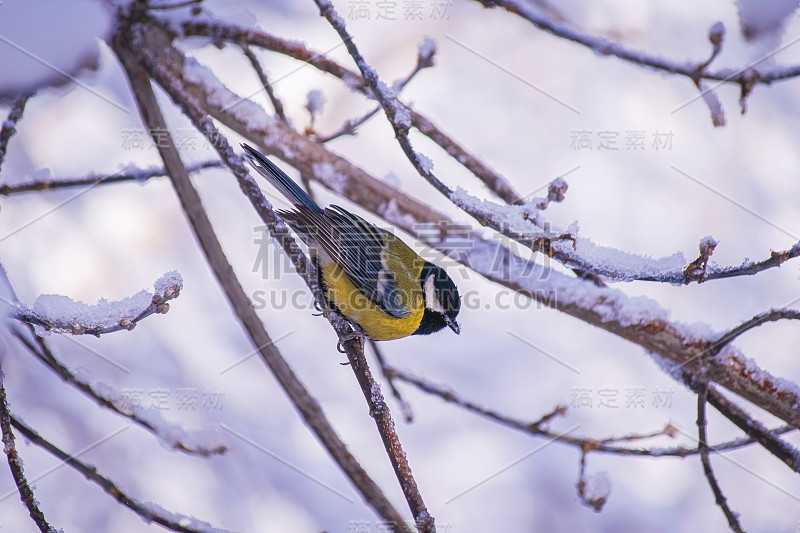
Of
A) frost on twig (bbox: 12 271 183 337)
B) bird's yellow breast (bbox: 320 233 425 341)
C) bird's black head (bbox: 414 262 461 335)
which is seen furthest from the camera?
bird's black head (bbox: 414 262 461 335)

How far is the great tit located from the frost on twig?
4.37ft

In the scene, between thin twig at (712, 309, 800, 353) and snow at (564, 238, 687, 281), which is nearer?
thin twig at (712, 309, 800, 353)

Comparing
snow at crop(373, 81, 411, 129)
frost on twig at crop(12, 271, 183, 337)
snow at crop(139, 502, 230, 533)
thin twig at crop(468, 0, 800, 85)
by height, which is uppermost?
thin twig at crop(468, 0, 800, 85)

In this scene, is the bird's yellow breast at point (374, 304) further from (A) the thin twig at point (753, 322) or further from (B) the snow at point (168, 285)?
(A) the thin twig at point (753, 322)

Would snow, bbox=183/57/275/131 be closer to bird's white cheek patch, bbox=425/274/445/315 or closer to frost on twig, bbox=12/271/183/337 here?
frost on twig, bbox=12/271/183/337

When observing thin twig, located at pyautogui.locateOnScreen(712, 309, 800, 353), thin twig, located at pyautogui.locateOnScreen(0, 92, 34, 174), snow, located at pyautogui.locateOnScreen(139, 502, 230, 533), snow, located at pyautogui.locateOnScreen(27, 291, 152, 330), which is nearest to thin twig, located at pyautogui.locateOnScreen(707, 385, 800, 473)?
thin twig, located at pyautogui.locateOnScreen(712, 309, 800, 353)

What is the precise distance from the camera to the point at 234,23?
7.86ft

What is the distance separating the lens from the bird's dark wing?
9.53ft

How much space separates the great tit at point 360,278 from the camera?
2.88 meters

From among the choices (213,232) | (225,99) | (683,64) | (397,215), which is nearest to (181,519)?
(213,232)

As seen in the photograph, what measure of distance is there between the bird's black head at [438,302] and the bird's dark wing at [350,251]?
161 millimetres

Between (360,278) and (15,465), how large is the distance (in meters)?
1.62

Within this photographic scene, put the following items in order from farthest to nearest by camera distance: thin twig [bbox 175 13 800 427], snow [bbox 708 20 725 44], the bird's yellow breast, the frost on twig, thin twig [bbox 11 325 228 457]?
1. the bird's yellow breast
2. snow [bbox 708 20 725 44]
3. thin twig [bbox 11 325 228 457]
4. thin twig [bbox 175 13 800 427]
5. the frost on twig

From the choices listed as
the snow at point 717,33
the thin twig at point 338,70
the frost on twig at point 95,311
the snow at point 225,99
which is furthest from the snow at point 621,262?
the frost on twig at point 95,311
